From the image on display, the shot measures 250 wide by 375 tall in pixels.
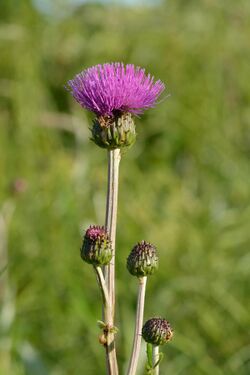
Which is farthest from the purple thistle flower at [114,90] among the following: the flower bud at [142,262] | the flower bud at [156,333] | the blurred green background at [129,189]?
A: the blurred green background at [129,189]

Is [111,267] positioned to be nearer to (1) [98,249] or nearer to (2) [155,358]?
(1) [98,249]

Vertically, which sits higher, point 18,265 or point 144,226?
point 144,226

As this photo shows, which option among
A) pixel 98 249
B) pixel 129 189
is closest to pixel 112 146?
pixel 98 249

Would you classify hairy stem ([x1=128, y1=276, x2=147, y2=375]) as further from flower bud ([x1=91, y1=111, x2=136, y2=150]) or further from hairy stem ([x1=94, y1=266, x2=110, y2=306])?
flower bud ([x1=91, y1=111, x2=136, y2=150])

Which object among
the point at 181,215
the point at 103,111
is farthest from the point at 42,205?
the point at 103,111

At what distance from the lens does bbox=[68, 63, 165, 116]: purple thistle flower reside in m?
1.12

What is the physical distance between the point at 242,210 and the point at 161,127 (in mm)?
1345

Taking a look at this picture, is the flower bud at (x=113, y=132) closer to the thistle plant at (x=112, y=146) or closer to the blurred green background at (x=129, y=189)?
the thistle plant at (x=112, y=146)

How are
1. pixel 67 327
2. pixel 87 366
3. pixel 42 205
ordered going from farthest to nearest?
pixel 42 205
pixel 67 327
pixel 87 366

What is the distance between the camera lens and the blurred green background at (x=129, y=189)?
2.66 m

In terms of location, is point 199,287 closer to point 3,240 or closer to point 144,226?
point 144,226

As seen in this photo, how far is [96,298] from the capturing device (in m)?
2.91

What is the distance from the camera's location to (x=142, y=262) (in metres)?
1.10

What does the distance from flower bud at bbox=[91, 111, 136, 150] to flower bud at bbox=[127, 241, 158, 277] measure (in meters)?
0.16
